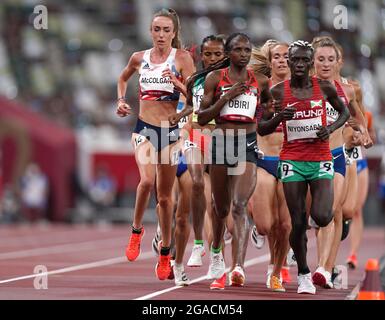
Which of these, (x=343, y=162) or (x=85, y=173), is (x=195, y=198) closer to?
(x=343, y=162)

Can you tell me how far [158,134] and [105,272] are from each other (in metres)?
3.23

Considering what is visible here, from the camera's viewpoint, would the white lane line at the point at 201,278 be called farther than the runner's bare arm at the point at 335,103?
No

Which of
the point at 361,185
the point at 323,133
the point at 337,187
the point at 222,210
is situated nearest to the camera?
the point at 323,133

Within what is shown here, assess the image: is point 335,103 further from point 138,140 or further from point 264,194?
point 138,140

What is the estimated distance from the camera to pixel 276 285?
1177 centimetres

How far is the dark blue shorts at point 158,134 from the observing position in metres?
12.2

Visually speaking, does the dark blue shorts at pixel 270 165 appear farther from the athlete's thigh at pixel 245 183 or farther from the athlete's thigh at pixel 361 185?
the athlete's thigh at pixel 361 185

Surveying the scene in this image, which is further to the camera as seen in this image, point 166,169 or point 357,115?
point 357,115

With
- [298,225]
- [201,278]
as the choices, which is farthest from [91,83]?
[298,225]

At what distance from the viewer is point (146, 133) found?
12.2 m

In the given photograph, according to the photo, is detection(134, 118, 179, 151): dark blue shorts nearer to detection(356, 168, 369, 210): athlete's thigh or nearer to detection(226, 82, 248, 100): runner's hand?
detection(226, 82, 248, 100): runner's hand

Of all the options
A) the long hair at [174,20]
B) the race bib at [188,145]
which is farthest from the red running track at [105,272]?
the long hair at [174,20]

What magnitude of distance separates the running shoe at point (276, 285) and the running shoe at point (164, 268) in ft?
3.57
